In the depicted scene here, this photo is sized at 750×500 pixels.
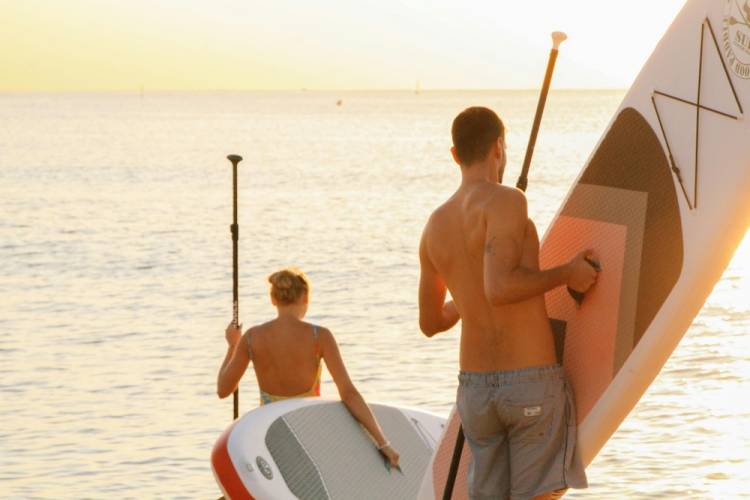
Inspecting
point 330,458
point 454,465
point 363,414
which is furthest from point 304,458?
point 454,465

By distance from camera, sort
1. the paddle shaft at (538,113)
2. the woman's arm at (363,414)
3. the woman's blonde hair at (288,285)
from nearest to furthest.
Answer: the paddle shaft at (538,113) → the woman's blonde hair at (288,285) → the woman's arm at (363,414)

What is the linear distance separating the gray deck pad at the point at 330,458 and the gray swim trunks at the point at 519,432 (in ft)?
7.38

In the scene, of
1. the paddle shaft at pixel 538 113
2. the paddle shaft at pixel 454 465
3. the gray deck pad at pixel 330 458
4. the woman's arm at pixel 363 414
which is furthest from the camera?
the woman's arm at pixel 363 414

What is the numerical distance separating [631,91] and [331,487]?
8.84ft

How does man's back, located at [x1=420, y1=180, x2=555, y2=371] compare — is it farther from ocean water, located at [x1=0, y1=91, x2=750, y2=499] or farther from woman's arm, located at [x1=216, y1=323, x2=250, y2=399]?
ocean water, located at [x1=0, y1=91, x2=750, y2=499]

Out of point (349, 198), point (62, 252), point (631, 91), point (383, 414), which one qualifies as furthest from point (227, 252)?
point (631, 91)

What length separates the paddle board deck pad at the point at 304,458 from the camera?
23.0 ft

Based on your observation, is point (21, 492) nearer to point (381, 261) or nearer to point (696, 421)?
point (696, 421)

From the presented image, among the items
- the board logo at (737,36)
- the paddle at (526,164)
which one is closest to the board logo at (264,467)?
the paddle at (526,164)

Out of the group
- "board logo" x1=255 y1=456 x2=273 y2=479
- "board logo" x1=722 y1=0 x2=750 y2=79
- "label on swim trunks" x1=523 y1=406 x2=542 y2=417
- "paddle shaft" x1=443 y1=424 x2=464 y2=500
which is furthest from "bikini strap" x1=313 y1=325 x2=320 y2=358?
"board logo" x1=722 y1=0 x2=750 y2=79

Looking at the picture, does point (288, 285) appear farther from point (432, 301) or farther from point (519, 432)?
point (519, 432)

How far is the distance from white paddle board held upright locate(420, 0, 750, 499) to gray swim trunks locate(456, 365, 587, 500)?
17 cm

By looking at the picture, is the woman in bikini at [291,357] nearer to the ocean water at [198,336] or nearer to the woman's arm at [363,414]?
the woman's arm at [363,414]

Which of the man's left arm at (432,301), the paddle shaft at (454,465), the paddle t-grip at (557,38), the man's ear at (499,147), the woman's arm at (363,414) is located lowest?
the woman's arm at (363,414)
